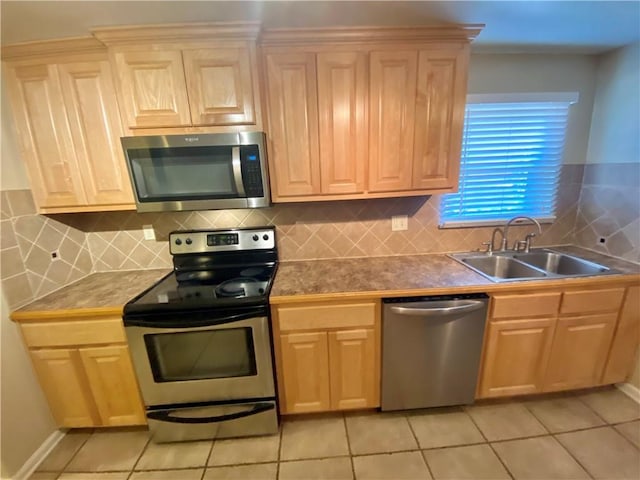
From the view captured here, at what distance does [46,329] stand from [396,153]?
7.31 feet

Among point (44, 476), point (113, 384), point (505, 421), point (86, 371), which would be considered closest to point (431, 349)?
point (505, 421)

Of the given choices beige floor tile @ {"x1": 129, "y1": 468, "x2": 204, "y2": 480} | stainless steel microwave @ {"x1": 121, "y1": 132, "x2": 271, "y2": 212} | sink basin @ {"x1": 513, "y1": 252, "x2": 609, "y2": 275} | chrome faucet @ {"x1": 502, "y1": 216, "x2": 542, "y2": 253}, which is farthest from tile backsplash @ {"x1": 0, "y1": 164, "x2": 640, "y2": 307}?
beige floor tile @ {"x1": 129, "y1": 468, "x2": 204, "y2": 480}

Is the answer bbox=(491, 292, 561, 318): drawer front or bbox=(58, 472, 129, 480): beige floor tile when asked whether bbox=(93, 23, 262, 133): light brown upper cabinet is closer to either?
bbox=(491, 292, 561, 318): drawer front

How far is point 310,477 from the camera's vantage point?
1.44 metres

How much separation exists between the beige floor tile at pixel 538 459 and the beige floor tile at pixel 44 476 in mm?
2470

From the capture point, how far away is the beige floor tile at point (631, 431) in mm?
1571

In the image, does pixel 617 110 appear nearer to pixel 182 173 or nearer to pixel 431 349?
pixel 431 349

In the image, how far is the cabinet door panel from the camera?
1536 mm

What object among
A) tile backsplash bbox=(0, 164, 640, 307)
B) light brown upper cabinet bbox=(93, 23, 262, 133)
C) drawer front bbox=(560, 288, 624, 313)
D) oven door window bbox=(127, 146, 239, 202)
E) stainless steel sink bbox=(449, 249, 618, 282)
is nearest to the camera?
light brown upper cabinet bbox=(93, 23, 262, 133)

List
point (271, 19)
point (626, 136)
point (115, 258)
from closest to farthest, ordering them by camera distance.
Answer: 1. point (271, 19)
2. point (626, 136)
3. point (115, 258)

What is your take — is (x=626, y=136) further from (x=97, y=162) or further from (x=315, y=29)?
(x=97, y=162)

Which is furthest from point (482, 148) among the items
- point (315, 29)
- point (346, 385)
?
point (346, 385)

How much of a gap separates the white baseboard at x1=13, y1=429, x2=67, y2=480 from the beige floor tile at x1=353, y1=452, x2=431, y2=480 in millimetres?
1794

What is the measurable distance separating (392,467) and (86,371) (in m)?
1.80
